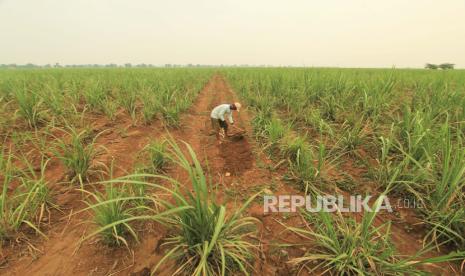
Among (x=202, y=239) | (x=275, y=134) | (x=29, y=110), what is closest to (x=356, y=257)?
(x=202, y=239)

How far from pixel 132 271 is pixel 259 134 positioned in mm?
2913

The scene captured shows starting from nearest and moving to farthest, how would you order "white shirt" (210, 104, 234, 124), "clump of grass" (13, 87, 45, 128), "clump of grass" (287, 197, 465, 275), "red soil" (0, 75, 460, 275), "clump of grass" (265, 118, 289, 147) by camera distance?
"clump of grass" (287, 197, 465, 275), "red soil" (0, 75, 460, 275), "clump of grass" (265, 118, 289, 147), "clump of grass" (13, 87, 45, 128), "white shirt" (210, 104, 234, 124)

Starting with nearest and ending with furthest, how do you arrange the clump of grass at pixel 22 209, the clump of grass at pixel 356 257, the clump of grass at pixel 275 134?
the clump of grass at pixel 356 257
the clump of grass at pixel 22 209
the clump of grass at pixel 275 134

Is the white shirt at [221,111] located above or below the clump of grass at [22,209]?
above

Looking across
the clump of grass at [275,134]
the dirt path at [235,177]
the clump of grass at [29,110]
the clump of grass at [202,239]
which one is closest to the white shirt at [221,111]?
the dirt path at [235,177]

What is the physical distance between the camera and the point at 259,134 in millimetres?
4035

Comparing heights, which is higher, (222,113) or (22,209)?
(222,113)

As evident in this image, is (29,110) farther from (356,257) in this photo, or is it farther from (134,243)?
(356,257)

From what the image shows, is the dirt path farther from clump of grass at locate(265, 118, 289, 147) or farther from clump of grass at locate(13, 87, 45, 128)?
clump of grass at locate(13, 87, 45, 128)

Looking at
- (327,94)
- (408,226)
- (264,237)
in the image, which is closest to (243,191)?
(264,237)

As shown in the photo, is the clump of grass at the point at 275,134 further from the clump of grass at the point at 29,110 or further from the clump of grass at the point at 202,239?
the clump of grass at the point at 29,110

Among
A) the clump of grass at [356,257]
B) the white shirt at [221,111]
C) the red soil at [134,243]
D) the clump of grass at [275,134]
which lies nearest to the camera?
the clump of grass at [356,257]

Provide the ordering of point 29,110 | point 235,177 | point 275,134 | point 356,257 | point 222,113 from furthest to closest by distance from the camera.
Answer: point 222,113
point 29,110
point 275,134
point 235,177
point 356,257

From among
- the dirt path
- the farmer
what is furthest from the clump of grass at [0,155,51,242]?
the farmer
